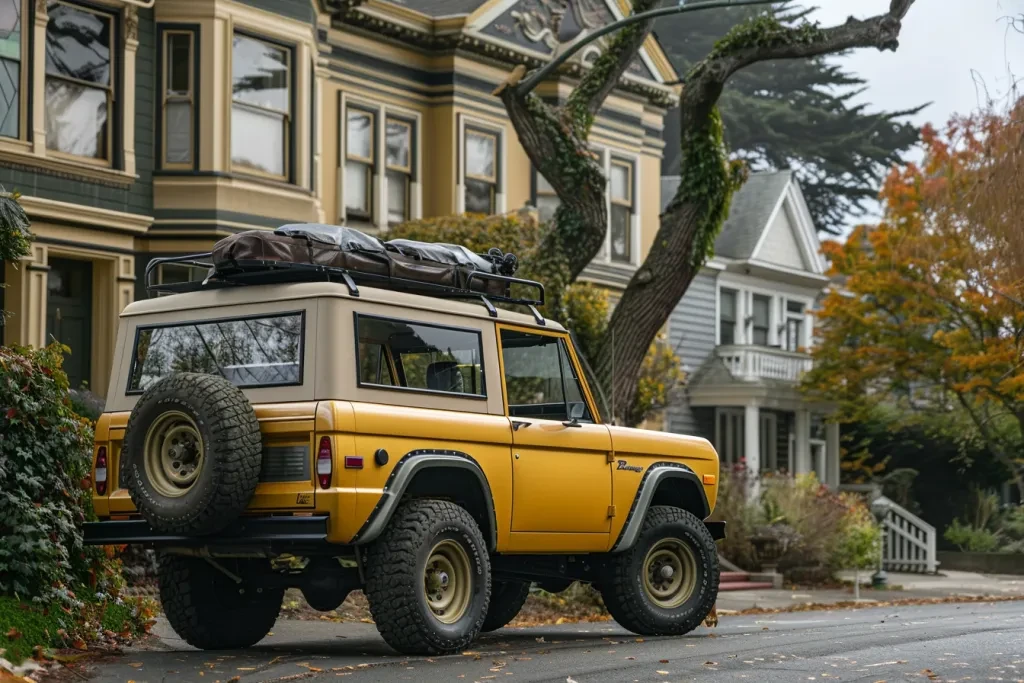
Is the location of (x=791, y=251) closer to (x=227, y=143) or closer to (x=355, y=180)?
(x=355, y=180)

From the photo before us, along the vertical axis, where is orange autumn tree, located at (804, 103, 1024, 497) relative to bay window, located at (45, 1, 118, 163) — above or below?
below

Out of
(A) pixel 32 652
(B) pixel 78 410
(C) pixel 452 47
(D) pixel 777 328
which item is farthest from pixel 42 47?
(D) pixel 777 328

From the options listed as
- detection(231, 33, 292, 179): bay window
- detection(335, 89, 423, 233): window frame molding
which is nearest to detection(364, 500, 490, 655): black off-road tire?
detection(231, 33, 292, 179): bay window

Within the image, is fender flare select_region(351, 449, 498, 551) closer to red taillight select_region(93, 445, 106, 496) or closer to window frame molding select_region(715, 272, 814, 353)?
red taillight select_region(93, 445, 106, 496)

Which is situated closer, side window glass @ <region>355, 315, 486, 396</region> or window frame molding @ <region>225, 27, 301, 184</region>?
side window glass @ <region>355, 315, 486, 396</region>

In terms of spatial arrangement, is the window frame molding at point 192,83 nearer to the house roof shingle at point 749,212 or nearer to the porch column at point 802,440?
the house roof shingle at point 749,212

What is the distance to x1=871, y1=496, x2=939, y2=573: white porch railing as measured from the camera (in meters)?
29.9

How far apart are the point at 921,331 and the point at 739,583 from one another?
11275 millimetres

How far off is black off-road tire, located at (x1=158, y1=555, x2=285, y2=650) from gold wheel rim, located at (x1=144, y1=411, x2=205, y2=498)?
1.19m

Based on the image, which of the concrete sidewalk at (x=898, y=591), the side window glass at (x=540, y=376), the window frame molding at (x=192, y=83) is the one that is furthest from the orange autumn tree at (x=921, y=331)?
the side window glass at (x=540, y=376)

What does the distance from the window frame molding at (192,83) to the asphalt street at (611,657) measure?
8669mm

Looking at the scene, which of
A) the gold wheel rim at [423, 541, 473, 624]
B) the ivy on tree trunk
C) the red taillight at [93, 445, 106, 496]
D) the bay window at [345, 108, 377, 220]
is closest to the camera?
the gold wheel rim at [423, 541, 473, 624]

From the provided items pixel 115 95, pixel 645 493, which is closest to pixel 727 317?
pixel 115 95

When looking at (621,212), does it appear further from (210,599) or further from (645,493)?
(210,599)
